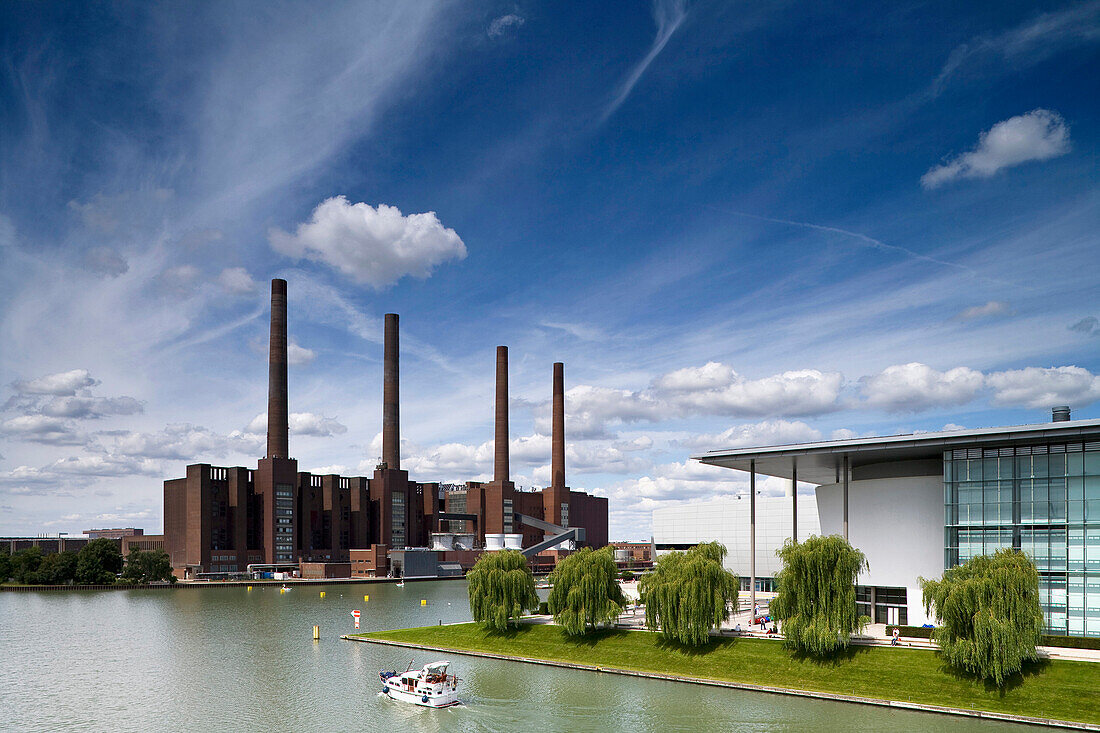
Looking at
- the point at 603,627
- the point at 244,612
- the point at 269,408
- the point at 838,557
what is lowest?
the point at 244,612

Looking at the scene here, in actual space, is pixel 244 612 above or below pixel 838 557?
below

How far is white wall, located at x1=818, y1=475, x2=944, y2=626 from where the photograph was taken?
5709cm

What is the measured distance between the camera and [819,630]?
1912 inches

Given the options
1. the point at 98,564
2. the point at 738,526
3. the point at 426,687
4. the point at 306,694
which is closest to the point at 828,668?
the point at 426,687

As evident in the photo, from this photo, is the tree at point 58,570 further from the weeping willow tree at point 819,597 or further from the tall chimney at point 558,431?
the weeping willow tree at point 819,597

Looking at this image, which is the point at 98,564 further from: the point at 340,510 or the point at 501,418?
the point at 501,418

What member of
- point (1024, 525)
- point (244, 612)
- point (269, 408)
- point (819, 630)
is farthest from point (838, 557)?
point (269, 408)

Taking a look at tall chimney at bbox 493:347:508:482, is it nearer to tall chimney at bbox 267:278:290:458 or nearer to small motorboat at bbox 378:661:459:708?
tall chimney at bbox 267:278:290:458

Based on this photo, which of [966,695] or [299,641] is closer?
[966,695]

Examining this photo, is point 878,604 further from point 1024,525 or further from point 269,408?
point 269,408

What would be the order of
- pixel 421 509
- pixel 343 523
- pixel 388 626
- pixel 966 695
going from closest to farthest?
pixel 966 695, pixel 388 626, pixel 343 523, pixel 421 509

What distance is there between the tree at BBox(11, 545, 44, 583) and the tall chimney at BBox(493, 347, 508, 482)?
272 ft

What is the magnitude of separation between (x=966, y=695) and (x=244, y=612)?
7481 cm

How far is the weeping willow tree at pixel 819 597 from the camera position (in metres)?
48.8
